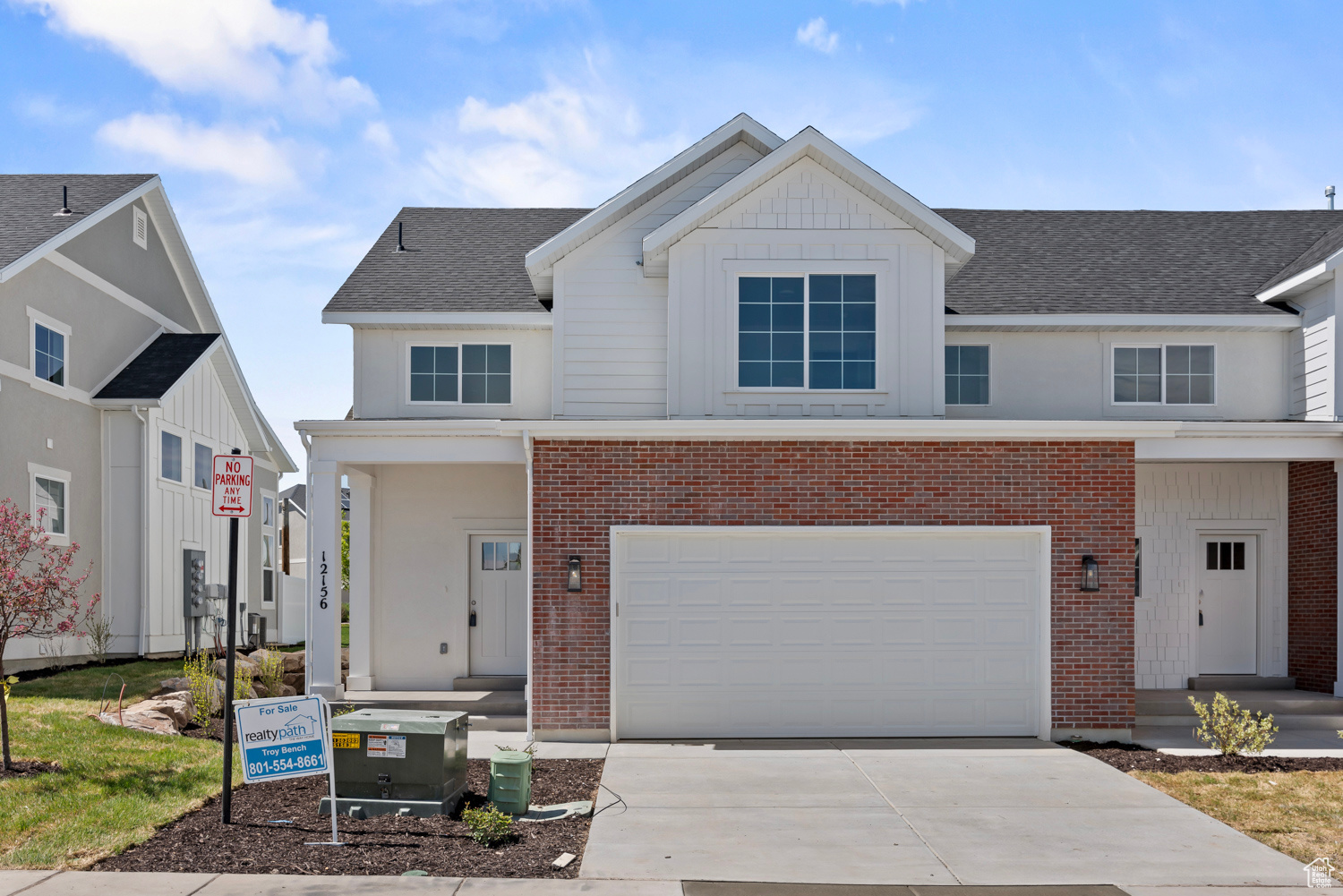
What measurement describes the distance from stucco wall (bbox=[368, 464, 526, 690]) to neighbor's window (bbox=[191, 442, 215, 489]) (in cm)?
860

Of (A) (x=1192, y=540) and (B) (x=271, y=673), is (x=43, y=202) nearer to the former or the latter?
(B) (x=271, y=673)

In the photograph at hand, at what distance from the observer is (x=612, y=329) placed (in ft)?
46.6

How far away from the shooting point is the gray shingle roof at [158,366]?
19734 millimetres

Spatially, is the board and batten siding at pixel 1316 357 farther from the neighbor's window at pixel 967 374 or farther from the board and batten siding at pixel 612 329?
the board and batten siding at pixel 612 329

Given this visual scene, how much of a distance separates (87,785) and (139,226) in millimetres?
15660

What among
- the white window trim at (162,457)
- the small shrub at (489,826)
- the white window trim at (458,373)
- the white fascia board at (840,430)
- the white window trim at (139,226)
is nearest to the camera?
the small shrub at (489,826)

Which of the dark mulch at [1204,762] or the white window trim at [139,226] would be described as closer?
the dark mulch at [1204,762]

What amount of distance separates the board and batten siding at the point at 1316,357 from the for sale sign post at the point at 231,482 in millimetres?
13521

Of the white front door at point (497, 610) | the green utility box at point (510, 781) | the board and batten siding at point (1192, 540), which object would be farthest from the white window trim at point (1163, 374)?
the green utility box at point (510, 781)

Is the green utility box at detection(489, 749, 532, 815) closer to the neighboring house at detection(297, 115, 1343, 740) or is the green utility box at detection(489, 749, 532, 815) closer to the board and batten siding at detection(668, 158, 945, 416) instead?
the neighboring house at detection(297, 115, 1343, 740)

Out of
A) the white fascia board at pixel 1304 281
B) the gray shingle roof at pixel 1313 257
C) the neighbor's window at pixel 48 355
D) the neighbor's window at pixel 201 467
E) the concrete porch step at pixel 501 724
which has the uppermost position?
the gray shingle roof at pixel 1313 257

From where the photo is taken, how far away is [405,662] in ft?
49.8

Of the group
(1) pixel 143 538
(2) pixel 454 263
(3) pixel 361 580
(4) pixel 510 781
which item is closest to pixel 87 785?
(4) pixel 510 781

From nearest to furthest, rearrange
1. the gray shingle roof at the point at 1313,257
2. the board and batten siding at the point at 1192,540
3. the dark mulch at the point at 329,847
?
the dark mulch at the point at 329,847
the gray shingle roof at the point at 1313,257
the board and batten siding at the point at 1192,540
